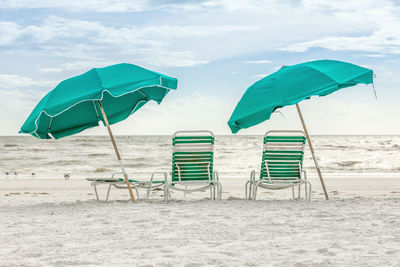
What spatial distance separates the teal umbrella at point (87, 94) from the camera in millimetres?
6289

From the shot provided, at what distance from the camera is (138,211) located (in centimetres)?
603

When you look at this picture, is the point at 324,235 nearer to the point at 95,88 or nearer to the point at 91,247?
the point at 91,247

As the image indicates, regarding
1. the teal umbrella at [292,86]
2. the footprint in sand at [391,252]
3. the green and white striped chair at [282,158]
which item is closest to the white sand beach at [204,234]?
the footprint in sand at [391,252]

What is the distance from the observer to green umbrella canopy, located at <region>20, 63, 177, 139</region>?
6289 mm

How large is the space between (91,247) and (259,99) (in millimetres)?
3357

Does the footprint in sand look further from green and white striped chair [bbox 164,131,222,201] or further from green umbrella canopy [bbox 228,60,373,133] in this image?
green and white striped chair [bbox 164,131,222,201]

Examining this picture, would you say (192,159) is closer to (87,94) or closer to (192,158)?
(192,158)

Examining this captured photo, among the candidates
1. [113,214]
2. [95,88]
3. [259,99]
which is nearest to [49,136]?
[95,88]

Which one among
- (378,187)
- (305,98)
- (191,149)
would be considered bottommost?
(378,187)

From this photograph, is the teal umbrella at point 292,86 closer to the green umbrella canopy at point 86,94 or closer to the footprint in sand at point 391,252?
the green umbrella canopy at point 86,94

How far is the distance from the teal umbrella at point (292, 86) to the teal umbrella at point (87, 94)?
3.52 ft

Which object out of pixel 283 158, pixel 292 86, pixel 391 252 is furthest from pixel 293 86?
pixel 391 252

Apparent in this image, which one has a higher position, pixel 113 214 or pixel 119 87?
pixel 119 87

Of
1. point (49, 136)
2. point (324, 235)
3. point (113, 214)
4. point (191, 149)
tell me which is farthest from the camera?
point (49, 136)
